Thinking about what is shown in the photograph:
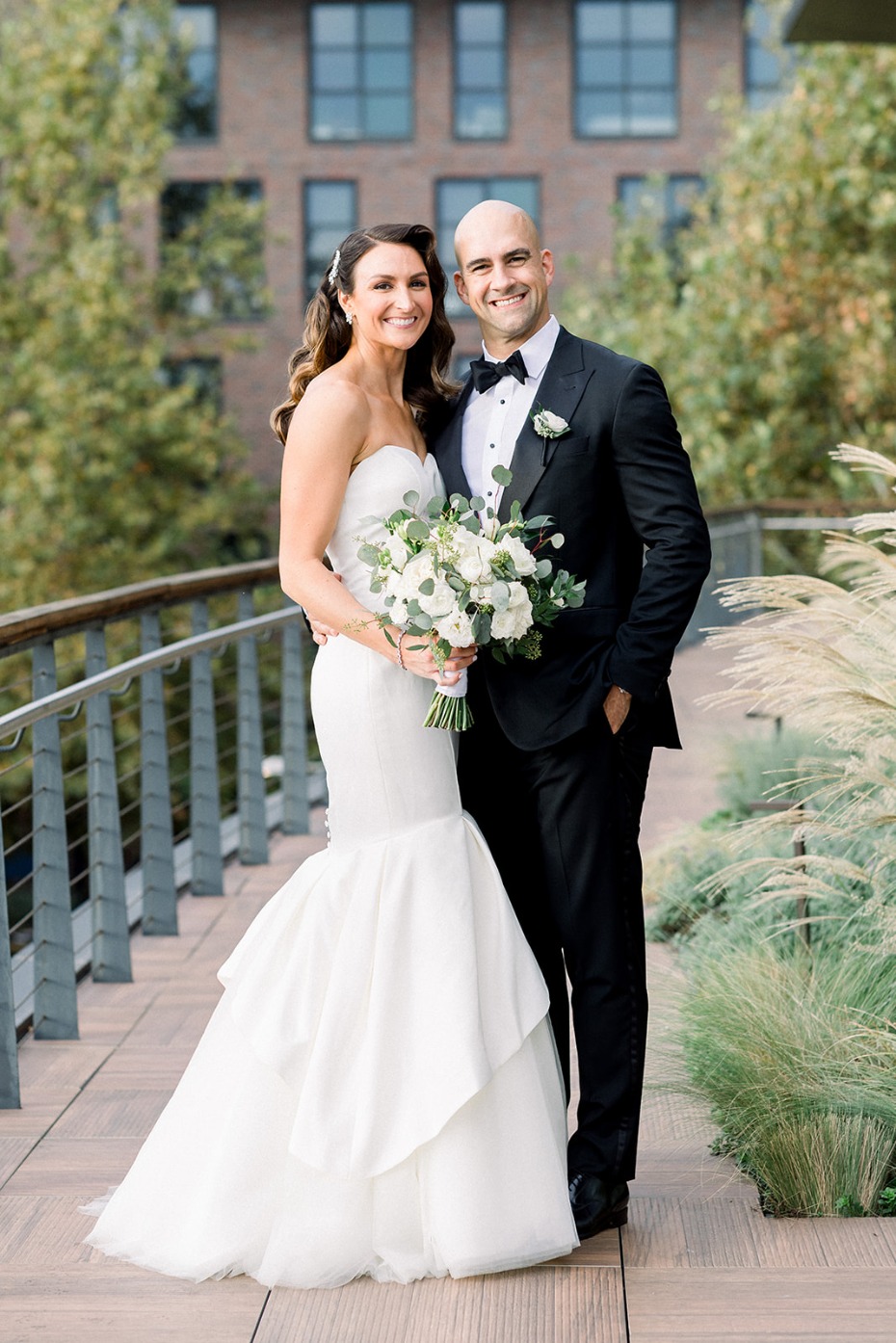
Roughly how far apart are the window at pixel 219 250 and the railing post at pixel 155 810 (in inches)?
689

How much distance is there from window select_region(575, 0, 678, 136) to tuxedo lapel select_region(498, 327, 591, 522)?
25498mm

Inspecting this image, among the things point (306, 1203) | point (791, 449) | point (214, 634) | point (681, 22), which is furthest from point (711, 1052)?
point (681, 22)

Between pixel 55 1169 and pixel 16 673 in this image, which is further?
pixel 16 673

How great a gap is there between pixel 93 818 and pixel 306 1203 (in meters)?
2.05

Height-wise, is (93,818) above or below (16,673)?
above

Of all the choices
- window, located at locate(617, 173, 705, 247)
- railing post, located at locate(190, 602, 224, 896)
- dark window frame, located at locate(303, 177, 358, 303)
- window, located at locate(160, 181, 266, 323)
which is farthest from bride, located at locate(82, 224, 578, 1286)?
dark window frame, located at locate(303, 177, 358, 303)

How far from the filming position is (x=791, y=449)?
1595 cm

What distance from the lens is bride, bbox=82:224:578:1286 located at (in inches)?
115

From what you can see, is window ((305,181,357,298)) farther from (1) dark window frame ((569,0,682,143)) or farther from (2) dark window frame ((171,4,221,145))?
(1) dark window frame ((569,0,682,143))

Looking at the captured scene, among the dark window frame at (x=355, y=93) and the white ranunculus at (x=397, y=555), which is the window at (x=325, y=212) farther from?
the white ranunculus at (x=397, y=555)

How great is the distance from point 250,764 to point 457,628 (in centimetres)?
354

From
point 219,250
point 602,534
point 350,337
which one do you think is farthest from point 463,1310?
point 219,250

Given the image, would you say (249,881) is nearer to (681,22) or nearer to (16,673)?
(16,673)

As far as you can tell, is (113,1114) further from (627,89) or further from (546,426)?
(627,89)
